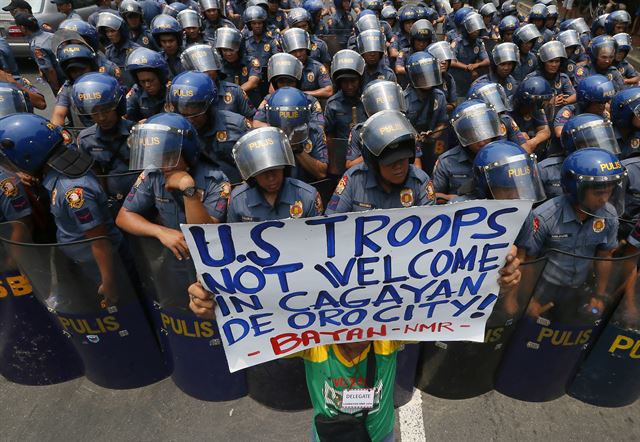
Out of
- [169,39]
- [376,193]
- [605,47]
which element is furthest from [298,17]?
[376,193]

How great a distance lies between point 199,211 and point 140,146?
632mm

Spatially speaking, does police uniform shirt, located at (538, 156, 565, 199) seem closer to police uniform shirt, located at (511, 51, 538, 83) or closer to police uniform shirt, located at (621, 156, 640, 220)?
police uniform shirt, located at (621, 156, 640, 220)

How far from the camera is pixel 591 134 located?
3.97 m

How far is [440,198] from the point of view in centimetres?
408

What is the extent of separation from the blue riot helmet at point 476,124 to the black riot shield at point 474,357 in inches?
62.5

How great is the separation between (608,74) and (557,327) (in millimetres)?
5610

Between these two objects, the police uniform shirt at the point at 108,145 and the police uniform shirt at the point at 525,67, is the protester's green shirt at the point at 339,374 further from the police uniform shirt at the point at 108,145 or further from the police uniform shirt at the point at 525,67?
the police uniform shirt at the point at 525,67

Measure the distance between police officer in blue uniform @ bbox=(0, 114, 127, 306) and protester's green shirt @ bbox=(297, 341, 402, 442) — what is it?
58.4 inches

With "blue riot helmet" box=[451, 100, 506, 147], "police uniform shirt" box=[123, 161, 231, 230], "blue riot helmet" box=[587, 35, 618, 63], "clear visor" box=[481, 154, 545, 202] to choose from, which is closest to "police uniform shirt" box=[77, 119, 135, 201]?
"police uniform shirt" box=[123, 161, 231, 230]

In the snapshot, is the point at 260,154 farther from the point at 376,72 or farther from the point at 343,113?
the point at 376,72

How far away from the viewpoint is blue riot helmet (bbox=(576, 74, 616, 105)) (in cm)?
489

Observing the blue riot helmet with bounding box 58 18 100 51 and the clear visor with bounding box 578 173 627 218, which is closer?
the clear visor with bounding box 578 173 627 218

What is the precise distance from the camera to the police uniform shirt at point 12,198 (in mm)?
3117

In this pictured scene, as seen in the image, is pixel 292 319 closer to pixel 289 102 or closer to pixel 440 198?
pixel 440 198
